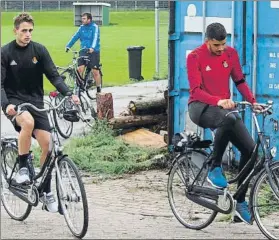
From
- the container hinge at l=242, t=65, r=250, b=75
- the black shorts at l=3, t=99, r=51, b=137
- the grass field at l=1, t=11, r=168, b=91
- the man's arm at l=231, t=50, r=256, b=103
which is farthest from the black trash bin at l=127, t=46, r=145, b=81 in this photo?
the man's arm at l=231, t=50, r=256, b=103

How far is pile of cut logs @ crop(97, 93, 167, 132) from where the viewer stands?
43.9ft

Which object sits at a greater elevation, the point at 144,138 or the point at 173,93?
the point at 173,93

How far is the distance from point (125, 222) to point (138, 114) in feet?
17.9

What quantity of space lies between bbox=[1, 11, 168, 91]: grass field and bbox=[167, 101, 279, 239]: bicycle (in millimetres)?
13631

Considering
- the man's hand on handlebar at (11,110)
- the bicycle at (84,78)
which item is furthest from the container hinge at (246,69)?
the bicycle at (84,78)

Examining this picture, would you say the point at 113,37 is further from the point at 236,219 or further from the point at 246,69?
the point at 236,219

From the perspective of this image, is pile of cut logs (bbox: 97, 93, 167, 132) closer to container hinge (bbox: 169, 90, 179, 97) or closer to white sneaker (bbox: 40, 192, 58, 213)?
container hinge (bbox: 169, 90, 179, 97)

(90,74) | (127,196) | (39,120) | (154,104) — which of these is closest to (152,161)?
(127,196)

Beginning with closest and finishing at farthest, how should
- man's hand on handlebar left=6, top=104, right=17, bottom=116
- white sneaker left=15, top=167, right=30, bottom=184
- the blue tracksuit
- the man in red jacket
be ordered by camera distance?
the man in red jacket → man's hand on handlebar left=6, top=104, right=17, bottom=116 → white sneaker left=15, top=167, right=30, bottom=184 → the blue tracksuit

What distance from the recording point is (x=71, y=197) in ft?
25.3

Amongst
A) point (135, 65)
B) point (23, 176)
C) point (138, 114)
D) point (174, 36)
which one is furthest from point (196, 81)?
point (135, 65)

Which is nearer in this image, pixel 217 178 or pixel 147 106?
pixel 217 178

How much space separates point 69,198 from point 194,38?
424 centimetres

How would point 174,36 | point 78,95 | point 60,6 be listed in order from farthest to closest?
point 60,6, point 78,95, point 174,36
